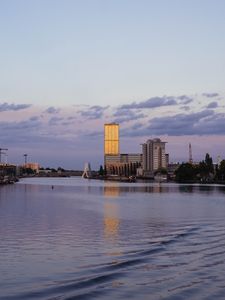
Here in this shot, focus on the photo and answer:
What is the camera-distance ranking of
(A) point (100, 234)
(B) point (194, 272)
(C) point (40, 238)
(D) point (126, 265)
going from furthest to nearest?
1. (A) point (100, 234)
2. (C) point (40, 238)
3. (D) point (126, 265)
4. (B) point (194, 272)

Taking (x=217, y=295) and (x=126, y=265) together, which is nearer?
(x=217, y=295)

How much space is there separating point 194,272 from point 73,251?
316 inches

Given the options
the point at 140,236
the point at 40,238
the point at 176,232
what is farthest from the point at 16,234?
the point at 176,232

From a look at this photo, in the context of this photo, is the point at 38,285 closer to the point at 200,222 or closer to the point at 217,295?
the point at 217,295

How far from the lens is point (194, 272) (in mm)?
22062

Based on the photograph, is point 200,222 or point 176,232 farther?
point 200,222

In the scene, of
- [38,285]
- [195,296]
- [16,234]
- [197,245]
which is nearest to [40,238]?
[16,234]

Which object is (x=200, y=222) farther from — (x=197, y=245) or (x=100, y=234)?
(x=197, y=245)

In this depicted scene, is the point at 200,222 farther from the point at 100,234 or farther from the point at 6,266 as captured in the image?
the point at 6,266

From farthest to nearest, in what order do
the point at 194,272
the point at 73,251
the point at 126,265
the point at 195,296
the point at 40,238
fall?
the point at 40,238 < the point at 73,251 < the point at 126,265 < the point at 194,272 < the point at 195,296

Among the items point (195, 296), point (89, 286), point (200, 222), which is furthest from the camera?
point (200, 222)

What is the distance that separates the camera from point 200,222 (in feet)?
151

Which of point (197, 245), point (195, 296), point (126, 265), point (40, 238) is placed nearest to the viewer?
Answer: point (195, 296)

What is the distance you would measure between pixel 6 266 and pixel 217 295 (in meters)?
9.43
